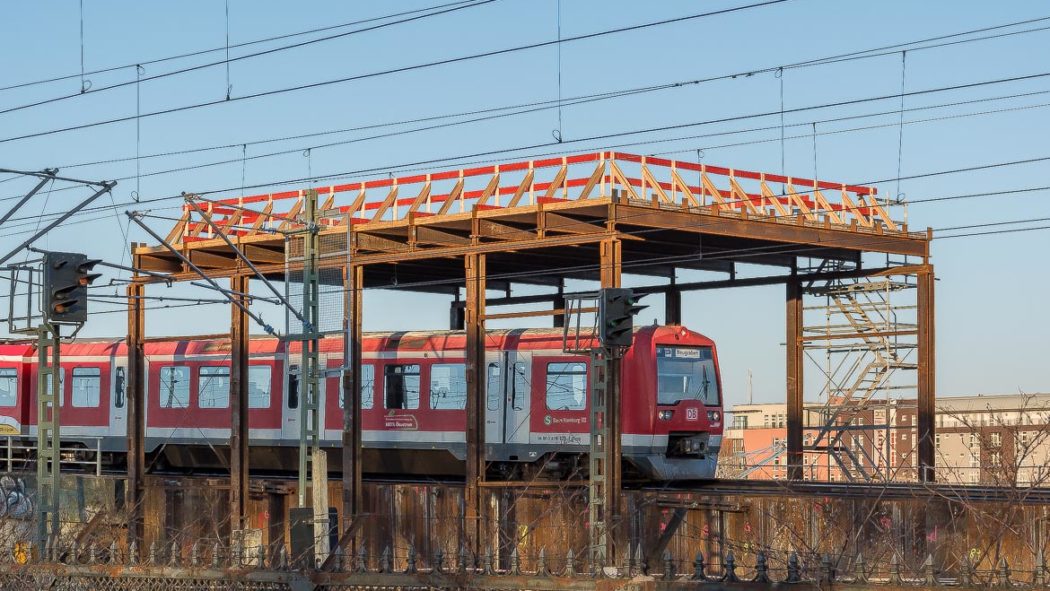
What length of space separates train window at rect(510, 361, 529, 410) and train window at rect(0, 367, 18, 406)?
1518 cm

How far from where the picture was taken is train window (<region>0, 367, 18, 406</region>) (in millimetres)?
37125

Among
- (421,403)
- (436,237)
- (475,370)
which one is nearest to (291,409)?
(421,403)

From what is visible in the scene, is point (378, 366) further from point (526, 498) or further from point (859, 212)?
point (859, 212)

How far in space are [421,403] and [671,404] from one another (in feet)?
17.1

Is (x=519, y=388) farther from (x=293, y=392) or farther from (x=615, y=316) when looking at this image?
(x=615, y=316)

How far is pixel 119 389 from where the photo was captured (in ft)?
115

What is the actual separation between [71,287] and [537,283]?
14231 millimetres

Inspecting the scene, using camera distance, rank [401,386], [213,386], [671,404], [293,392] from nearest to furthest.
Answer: [671,404], [401,386], [293,392], [213,386]

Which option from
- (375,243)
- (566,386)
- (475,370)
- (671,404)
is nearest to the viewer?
(475,370)

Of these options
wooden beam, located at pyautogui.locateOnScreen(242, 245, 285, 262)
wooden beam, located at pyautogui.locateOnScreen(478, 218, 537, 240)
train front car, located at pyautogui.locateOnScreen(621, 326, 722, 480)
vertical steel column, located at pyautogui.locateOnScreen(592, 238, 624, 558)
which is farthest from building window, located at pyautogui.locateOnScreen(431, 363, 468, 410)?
wooden beam, located at pyautogui.locateOnScreen(242, 245, 285, 262)

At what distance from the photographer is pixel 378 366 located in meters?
30.7

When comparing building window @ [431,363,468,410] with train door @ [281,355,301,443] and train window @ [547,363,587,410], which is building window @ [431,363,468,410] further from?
train door @ [281,355,301,443]

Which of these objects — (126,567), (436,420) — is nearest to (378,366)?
(436,420)

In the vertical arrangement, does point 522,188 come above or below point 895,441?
above
